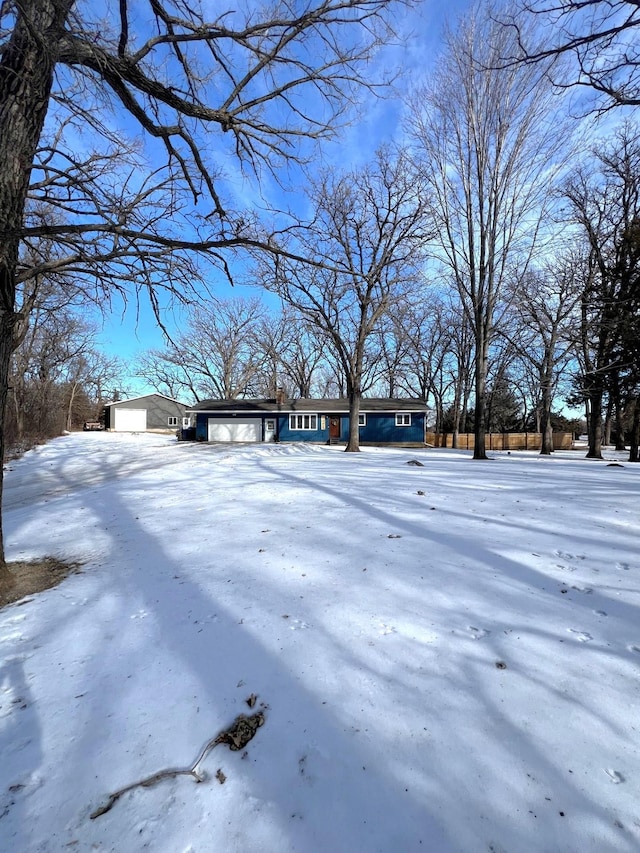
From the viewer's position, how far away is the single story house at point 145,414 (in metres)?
46.8

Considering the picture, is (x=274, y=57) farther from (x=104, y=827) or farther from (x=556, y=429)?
(x=556, y=429)

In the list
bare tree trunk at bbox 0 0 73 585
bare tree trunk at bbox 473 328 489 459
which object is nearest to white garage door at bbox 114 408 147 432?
bare tree trunk at bbox 473 328 489 459

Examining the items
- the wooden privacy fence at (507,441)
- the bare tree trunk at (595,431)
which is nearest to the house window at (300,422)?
the wooden privacy fence at (507,441)

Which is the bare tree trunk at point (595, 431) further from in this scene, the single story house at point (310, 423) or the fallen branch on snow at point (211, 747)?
the fallen branch on snow at point (211, 747)

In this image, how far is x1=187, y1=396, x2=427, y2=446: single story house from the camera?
2905 centimetres

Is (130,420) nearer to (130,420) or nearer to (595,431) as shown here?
(130,420)

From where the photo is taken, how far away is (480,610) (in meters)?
2.74

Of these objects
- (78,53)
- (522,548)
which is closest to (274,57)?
(78,53)

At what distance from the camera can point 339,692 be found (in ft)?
6.79

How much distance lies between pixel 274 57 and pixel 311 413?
24690mm

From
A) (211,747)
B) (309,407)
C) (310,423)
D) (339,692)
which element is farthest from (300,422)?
(211,747)

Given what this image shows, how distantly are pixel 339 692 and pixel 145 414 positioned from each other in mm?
50404

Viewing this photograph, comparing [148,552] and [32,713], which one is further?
[148,552]

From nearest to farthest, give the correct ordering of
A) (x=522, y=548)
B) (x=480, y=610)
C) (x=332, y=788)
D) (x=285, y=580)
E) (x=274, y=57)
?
(x=332, y=788) < (x=480, y=610) < (x=285, y=580) < (x=522, y=548) < (x=274, y=57)
